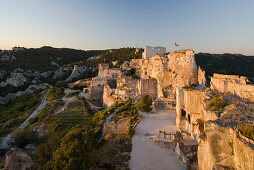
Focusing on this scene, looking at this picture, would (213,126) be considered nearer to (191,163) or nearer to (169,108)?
(191,163)

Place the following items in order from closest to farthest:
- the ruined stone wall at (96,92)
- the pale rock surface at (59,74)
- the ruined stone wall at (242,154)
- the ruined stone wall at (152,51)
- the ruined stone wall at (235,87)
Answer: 1. the ruined stone wall at (242,154)
2. the ruined stone wall at (235,87)
3. the ruined stone wall at (96,92)
4. the ruined stone wall at (152,51)
5. the pale rock surface at (59,74)

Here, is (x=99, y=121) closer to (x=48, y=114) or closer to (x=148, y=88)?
(x=48, y=114)

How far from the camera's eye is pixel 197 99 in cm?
1004

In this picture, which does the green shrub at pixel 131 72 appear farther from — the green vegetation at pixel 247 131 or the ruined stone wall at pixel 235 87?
the green vegetation at pixel 247 131

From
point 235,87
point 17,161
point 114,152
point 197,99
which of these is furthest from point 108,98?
point 235,87

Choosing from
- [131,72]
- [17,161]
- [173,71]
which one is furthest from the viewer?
[131,72]

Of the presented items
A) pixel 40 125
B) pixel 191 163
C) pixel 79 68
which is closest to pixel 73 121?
pixel 40 125

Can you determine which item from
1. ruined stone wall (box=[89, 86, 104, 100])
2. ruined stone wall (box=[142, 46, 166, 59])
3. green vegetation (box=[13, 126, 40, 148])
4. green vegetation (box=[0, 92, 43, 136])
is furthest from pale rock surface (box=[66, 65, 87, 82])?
green vegetation (box=[13, 126, 40, 148])

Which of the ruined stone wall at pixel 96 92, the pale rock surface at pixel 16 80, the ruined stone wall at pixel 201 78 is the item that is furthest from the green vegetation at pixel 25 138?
the pale rock surface at pixel 16 80

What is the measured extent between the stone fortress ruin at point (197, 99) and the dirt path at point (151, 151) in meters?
0.79

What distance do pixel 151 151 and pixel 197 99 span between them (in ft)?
14.2

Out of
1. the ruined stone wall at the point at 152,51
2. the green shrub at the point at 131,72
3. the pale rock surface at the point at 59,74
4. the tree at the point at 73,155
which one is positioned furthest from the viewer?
the pale rock surface at the point at 59,74

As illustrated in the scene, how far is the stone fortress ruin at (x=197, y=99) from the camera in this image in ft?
14.6

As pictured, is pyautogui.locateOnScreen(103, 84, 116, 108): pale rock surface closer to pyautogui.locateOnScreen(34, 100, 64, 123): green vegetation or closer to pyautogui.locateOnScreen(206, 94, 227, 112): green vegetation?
pyautogui.locateOnScreen(34, 100, 64, 123): green vegetation
